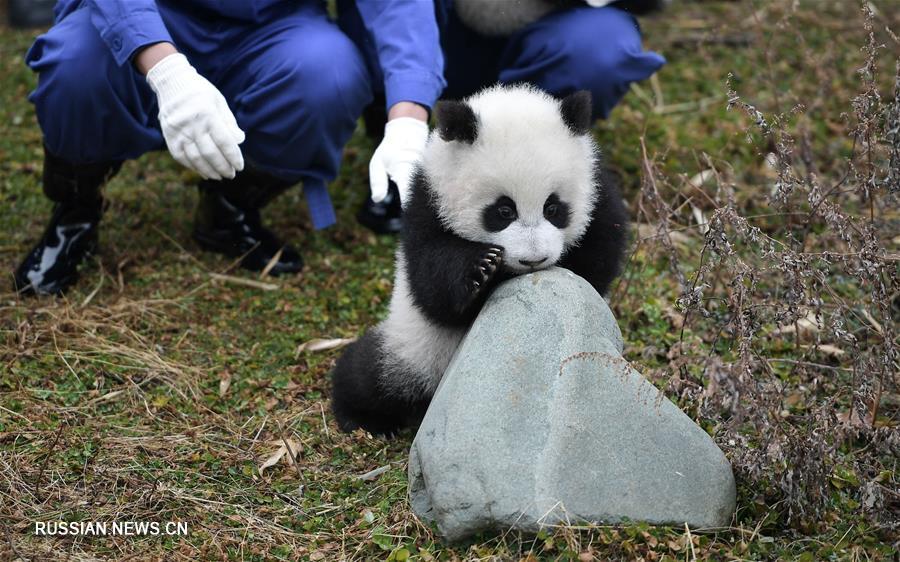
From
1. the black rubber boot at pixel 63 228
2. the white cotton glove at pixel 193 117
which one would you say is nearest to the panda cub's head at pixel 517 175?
the white cotton glove at pixel 193 117

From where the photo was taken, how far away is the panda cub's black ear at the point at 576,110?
2770mm

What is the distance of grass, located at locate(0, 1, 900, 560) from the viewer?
2545 mm

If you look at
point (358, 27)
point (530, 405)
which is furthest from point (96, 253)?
point (530, 405)

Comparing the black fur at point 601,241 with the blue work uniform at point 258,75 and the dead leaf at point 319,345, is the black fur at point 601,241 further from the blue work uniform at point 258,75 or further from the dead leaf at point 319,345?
the dead leaf at point 319,345

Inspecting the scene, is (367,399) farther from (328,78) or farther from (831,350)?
(831,350)

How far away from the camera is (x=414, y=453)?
2.71 metres

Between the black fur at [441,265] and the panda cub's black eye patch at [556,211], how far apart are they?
18 cm

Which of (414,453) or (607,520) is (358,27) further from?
(607,520)

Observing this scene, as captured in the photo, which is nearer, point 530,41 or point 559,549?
point 559,549

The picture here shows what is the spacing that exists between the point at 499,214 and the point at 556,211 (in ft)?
0.55

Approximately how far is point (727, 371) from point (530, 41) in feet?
7.86

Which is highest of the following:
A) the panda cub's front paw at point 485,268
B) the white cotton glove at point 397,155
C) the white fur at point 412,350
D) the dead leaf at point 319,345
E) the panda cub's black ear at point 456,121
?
the panda cub's black ear at point 456,121

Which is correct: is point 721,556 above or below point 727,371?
below

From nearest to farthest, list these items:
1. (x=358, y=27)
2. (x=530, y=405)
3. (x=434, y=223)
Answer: (x=530, y=405), (x=434, y=223), (x=358, y=27)
